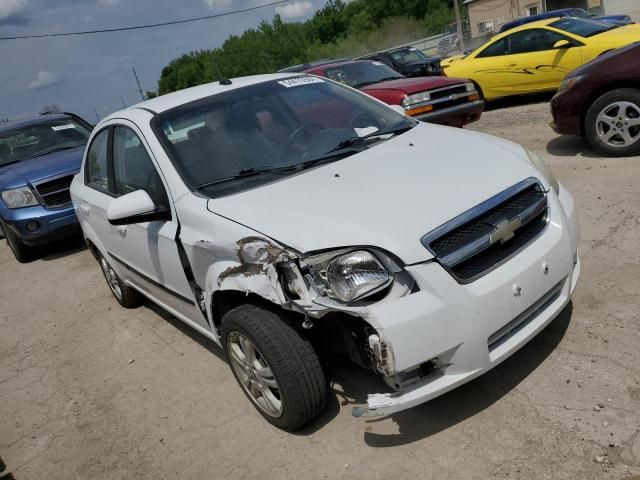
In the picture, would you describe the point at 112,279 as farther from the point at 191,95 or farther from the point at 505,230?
the point at 505,230

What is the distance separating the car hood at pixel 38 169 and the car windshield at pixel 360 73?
168 inches

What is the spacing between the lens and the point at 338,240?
7.79 ft

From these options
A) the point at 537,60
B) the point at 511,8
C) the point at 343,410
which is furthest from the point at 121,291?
the point at 511,8

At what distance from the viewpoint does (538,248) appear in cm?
262

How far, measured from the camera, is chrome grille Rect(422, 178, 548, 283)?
238cm

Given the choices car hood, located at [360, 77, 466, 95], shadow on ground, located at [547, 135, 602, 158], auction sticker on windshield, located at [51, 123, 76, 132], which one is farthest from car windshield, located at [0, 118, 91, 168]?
shadow on ground, located at [547, 135, 602, 158]

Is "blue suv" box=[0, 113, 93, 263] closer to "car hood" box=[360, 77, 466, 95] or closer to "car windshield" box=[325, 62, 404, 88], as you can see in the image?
"car windshield" box=[325, 62, 404, 88]

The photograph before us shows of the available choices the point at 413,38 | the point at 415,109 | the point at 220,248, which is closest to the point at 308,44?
the point at 413,38

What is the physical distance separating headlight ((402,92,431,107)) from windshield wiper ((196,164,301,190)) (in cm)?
475

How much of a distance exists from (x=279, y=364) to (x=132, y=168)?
1.87 meters

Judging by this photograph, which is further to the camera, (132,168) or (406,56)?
(406,56)

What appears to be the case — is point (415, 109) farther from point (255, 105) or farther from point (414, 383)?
point (414, 383)

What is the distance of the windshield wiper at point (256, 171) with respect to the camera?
305 centimetres

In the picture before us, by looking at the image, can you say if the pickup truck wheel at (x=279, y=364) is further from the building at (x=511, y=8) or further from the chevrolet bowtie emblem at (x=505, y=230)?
the building at (x=511, y=8)
